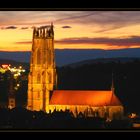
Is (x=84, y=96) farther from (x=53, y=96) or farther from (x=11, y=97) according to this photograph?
(x=11, y=97)

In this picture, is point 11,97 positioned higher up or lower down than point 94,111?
higher up

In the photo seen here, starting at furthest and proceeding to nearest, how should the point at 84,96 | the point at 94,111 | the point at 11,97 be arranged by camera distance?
the point at 84,96, the point at 94,111, the point at 11,97

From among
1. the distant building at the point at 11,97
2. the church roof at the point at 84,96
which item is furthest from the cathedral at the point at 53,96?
the distant building at the point at 11,97

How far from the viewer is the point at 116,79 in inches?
290

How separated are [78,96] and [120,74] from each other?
8.10 m

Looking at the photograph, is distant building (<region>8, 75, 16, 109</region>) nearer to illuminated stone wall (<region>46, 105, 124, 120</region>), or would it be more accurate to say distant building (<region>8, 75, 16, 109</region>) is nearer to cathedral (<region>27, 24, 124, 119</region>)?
cathedral (<region>27, 24, 124, 119</region>)

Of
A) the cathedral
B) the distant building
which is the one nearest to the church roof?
the cathedral

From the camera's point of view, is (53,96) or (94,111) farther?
(53,96)

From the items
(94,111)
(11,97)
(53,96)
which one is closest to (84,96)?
(53,96)

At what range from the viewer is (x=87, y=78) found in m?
6.78

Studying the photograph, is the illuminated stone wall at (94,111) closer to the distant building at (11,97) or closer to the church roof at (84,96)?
the church roof at (84,96)

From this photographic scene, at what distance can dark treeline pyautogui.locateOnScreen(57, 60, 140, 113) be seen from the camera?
630 centimetres
